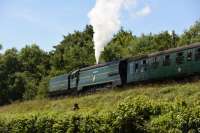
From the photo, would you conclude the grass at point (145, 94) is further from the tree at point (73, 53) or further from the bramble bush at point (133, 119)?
the tree at point (73, 53)

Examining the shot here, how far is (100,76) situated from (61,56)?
148 ft

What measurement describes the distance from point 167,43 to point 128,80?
122 feet

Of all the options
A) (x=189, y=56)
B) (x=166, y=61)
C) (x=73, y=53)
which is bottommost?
(x=166, y=61)

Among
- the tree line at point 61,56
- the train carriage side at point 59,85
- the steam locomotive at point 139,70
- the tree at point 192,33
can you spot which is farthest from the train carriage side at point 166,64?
the tree at point 192,33

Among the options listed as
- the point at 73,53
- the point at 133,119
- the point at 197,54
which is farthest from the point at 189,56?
the point at 73,53

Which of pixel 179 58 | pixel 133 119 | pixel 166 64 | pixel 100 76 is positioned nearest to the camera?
pixel 133 119

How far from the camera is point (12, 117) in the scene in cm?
2531

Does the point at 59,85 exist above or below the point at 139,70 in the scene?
below

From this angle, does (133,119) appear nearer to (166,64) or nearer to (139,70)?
(166,64)

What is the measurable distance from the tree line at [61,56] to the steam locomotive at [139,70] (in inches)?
882

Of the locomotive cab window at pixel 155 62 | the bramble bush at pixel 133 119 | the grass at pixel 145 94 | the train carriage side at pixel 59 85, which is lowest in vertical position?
the bramble bush at pixel 133 119

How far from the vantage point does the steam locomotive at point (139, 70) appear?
30484mm

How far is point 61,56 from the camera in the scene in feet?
276

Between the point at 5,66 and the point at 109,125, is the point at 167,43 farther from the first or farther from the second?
the point at 109,125
